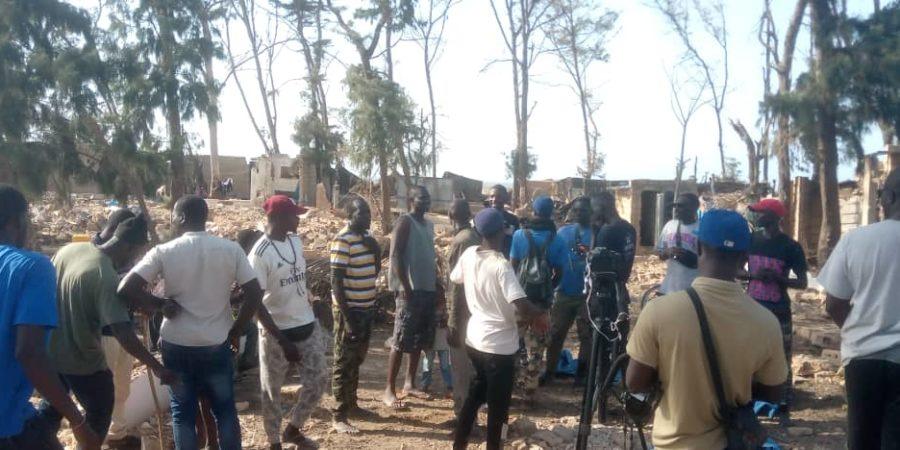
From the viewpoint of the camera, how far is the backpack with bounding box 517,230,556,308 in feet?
19.0

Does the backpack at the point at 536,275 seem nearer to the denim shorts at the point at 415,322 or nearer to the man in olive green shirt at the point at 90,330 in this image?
the denim shorts at the point at 415,322

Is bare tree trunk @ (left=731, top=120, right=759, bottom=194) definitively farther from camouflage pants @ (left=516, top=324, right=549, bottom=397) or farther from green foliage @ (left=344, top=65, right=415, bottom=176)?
camouflage pants @ (left=516, top=324, right=549, bottom=397)

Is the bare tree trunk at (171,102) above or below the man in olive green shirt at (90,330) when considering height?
above

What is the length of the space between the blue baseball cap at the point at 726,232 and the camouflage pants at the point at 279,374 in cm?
293

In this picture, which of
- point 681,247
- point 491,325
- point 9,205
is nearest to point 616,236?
point 681,247

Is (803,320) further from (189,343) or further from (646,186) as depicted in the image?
(646,186)

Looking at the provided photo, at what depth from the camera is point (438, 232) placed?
65.2ft

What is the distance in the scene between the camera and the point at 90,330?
12.6ft

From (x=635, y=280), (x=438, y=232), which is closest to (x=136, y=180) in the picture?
(x=438, y=232)

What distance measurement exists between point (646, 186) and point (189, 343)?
733 inches

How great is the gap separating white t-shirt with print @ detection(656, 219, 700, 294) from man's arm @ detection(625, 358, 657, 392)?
3117 mm

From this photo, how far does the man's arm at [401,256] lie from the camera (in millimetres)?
6059

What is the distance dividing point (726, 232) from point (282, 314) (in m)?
3.00

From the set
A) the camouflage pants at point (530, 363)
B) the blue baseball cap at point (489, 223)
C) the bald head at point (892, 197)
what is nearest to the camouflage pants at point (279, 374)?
the blue baseball cap at point (489, 223)
